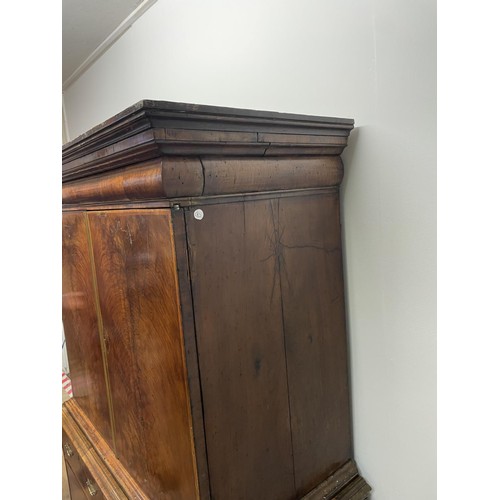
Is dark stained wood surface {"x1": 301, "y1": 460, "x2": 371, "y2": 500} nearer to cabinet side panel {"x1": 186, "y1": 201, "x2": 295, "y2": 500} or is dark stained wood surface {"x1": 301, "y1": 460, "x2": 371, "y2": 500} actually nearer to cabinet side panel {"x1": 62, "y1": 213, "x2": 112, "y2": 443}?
cabinet side panel {"x1": 186, "y1": 201, "x2": 295, "y2": 500}

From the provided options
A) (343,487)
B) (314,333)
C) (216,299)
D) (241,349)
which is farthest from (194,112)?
(343,487)

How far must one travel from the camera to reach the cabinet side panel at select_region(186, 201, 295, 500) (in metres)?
0.68

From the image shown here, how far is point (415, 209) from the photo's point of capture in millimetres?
796

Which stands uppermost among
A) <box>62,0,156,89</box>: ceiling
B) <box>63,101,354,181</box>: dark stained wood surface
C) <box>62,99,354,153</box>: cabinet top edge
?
<box>62,0,156,89</box>: ceiling

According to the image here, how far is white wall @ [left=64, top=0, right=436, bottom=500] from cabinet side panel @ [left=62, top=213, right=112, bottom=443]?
0.64 metres

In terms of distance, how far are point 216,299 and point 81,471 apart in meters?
0.90

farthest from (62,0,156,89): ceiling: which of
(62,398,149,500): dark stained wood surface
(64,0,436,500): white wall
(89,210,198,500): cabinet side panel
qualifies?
(62,398,149,500): dark stained wood surface

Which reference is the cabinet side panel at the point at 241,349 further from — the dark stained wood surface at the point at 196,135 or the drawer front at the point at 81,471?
the drawer front at the point at 81,471

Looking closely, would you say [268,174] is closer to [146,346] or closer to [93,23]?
[146,346]

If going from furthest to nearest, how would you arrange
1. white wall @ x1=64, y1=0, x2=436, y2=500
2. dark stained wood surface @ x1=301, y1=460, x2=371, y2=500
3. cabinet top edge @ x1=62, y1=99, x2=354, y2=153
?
dark stained wood surface @ x1=301, y1=460, x2=371, y2=500 → white wall @ x1=64, y1=0, x2=436, y2=500 → cabinet top edge @ x1=62, y1=99, x2=354, y2=153

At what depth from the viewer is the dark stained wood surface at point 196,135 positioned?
58 cm
